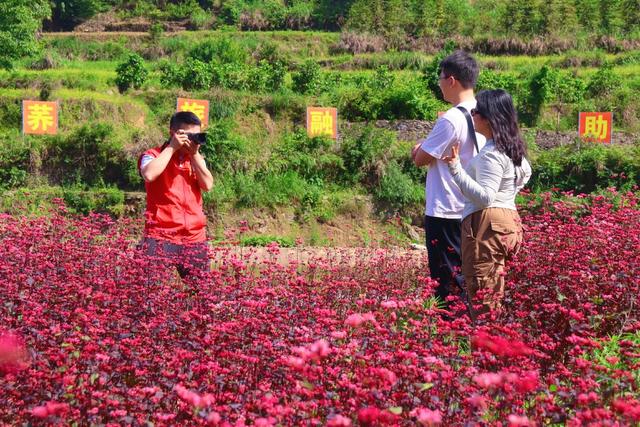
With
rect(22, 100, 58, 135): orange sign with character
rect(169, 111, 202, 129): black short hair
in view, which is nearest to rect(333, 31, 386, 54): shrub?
rect(22, 100, 58, 135): orange sign with character

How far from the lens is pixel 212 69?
19.4 meters

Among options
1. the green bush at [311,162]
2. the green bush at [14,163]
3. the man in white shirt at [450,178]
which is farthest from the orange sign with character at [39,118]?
the man in white shirt at [450,178]

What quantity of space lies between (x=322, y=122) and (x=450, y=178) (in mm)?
11829

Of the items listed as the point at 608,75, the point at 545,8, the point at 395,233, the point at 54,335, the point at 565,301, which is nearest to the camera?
the point at 54,335

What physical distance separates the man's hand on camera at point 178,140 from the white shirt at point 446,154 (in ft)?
4.89

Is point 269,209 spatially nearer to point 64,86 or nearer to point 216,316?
point 64,86

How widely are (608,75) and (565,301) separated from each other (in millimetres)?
18286

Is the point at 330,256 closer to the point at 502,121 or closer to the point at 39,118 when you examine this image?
the point at 502,121

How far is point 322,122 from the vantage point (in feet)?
53.0

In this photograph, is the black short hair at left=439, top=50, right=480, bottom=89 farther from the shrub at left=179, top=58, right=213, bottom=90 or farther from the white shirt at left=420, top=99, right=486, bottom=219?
the shrub at left=179, top=58, right=213, bottom=90

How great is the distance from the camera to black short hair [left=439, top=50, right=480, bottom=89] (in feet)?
14.6

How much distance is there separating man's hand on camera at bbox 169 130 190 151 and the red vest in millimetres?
150

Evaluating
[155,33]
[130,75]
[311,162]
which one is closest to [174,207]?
[311,162]

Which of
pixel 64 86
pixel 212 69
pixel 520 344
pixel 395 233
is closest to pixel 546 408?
pixel 520 344
